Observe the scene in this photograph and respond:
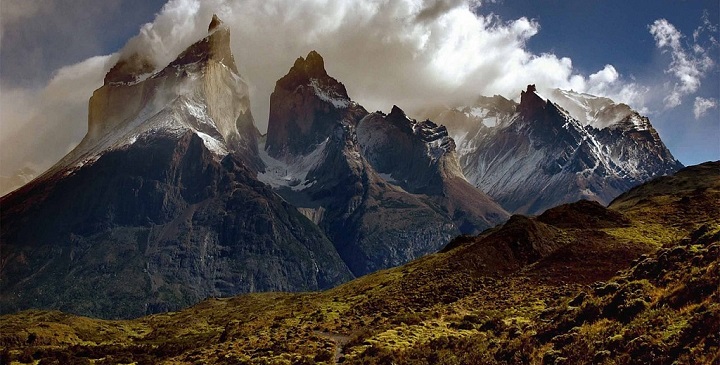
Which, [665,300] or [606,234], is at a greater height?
[606,234]

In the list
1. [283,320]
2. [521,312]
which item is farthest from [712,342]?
[283,320]

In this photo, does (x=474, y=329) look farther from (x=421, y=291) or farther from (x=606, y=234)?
(x=606, y=234)

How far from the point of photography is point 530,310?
8231 centimetres

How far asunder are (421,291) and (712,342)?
2924 inches

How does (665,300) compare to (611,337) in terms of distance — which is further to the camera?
(665,300)

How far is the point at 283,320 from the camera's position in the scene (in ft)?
383

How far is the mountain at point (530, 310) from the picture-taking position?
46.3m

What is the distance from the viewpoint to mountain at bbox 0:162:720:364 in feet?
152

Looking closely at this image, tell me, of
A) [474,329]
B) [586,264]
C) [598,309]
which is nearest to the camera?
[598,309]

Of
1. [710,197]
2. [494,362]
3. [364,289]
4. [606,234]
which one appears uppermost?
[710,197]

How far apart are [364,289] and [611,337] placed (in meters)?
92.1

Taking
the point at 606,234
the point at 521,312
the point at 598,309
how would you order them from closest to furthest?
1. the point at 598,309
2. the point at 521,312
3. the point at 606,234

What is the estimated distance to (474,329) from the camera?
74.0 m

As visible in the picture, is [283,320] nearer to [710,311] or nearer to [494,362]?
[494,362]
